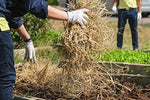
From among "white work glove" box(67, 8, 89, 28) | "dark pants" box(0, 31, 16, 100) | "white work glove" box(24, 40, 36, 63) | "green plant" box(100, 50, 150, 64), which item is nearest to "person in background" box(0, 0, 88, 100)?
"dark pants" box(0, 31, 16, 100)

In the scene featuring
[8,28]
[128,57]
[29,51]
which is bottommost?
[128,57]

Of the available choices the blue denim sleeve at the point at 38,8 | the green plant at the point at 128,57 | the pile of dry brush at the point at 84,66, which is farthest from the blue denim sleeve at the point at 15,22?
the green plant at the point at 128,57

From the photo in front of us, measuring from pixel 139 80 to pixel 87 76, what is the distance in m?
1.02

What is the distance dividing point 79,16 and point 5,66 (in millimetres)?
1063

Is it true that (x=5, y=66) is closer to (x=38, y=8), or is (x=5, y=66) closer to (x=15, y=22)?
(x=38, y=8)

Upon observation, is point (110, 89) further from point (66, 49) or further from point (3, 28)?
point (3, 28)

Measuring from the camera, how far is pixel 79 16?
3.81 m

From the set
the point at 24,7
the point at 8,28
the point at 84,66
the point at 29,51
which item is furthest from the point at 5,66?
the point at 29,51

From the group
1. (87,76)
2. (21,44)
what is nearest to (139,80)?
(87,76)

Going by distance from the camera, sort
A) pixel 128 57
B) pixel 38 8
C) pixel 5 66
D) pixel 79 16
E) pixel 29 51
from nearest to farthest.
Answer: pixel 5 66 < pixel 38 8 < pixel 79 16 < pixel 29 51 < pixel 128 57

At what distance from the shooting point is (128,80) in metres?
5.06

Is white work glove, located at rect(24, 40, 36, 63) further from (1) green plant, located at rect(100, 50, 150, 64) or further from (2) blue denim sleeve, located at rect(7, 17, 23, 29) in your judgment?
(1) green plant, located at rect(100, 50, 150, 64)

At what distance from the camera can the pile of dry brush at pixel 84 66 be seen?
4133 mm

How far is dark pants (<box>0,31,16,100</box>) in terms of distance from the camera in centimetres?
314
